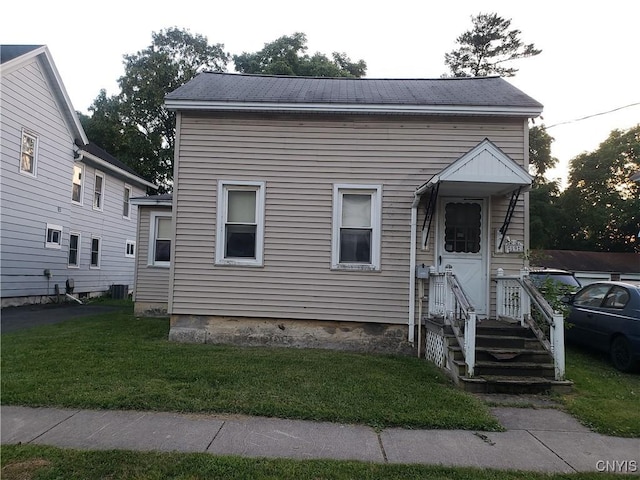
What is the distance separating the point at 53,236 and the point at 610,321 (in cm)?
1614

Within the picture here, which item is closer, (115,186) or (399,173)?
(399,173)

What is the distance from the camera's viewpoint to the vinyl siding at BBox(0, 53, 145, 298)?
12.3 m

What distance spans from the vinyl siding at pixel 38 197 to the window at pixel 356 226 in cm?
1011

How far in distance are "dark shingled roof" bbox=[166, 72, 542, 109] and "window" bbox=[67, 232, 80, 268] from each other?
9.95 m

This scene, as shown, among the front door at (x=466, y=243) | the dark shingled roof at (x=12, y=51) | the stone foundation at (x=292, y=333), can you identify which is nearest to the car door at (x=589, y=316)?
the front door at (x=466, y=243)

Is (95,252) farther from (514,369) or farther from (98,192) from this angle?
(514,369)

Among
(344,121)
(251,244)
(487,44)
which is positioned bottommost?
(251,244)

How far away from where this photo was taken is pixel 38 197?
13.7 meters

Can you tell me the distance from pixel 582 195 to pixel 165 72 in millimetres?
37225

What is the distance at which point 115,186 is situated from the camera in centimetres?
1919

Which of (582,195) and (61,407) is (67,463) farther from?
(582,195)

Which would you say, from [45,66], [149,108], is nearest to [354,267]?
[45,66]

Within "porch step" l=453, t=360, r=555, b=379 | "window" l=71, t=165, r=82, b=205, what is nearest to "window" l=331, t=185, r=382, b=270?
"porch step" l=453, t=360, r=555, b=379

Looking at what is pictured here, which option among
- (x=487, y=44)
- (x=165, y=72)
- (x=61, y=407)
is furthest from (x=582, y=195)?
(x=61, y=407)
